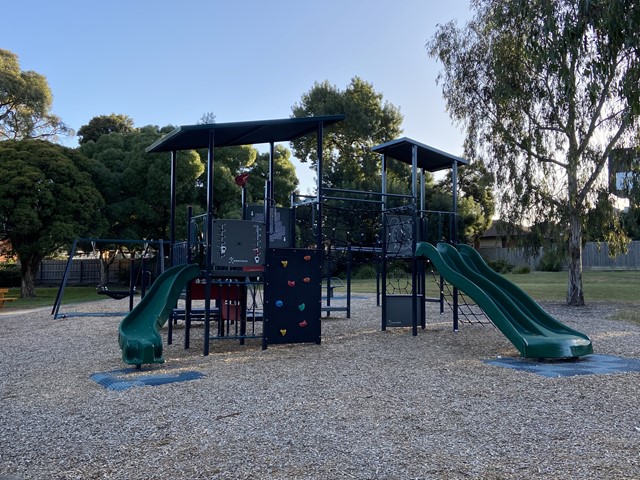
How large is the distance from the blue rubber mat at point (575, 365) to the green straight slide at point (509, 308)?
0.38ft

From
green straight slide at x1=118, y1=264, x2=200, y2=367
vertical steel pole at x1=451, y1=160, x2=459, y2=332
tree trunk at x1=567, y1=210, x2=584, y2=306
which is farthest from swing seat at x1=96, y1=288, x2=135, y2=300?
tree trunk at x1=567, y1=210, x2=584, y2=306

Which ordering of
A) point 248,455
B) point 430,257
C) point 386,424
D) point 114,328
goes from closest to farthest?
1. point 248,455
2. point 386,424
3. point 430,257
4. point 114,328

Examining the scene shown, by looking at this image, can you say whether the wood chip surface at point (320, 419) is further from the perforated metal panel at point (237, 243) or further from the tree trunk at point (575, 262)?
the tree trunk at point (575, 262)

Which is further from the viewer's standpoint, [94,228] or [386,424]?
[94,228]

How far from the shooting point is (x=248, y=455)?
3.86 m

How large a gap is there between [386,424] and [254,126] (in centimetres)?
522

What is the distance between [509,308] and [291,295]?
3249 millimetres

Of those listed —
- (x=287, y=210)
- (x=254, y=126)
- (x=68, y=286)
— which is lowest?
(x=68, y=286)

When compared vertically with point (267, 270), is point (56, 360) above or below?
below

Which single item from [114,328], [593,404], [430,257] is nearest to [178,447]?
[593,404]

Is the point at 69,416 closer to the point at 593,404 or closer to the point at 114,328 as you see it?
the point at 593,404

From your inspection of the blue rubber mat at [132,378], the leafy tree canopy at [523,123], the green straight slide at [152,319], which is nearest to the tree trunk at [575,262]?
the leafy tree canopy at [523,123]

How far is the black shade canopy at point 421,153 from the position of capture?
35.5 feet

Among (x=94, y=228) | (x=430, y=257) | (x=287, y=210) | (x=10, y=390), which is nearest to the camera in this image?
(x=10, y=390)
